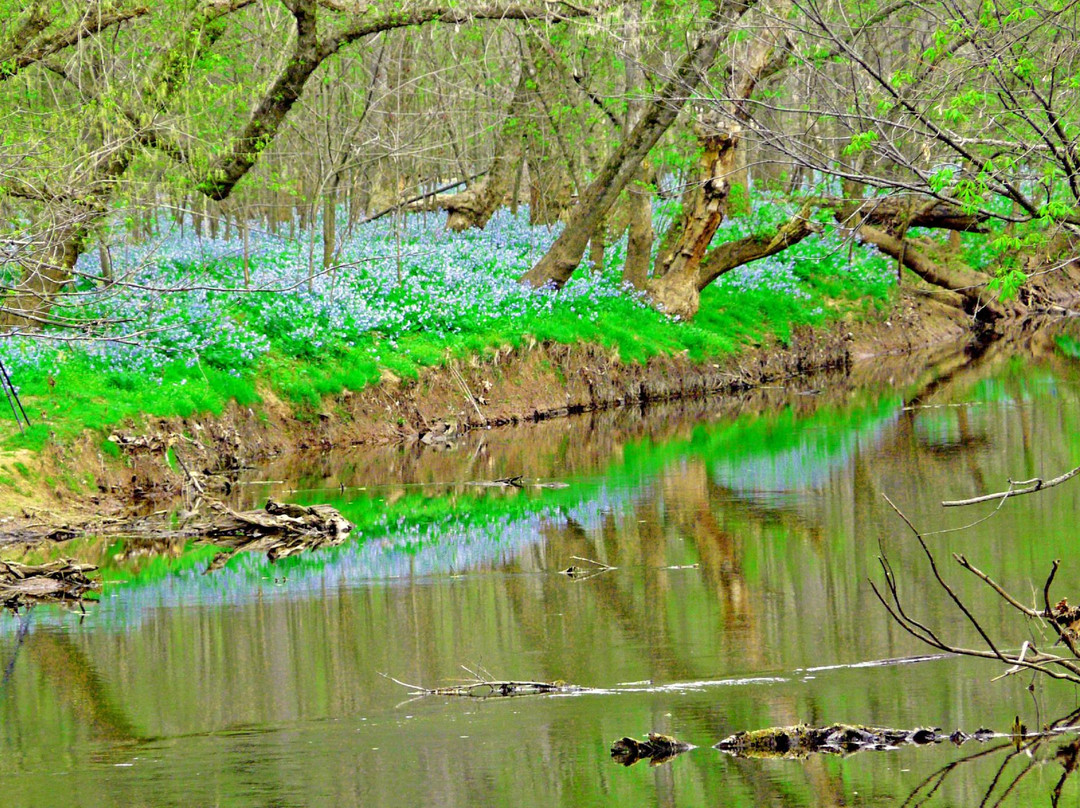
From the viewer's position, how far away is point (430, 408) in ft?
63.8

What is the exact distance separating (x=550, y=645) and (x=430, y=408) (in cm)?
1112

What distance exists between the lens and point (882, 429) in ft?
60.9

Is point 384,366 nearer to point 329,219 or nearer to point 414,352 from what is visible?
point 414,352

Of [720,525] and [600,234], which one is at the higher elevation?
[600,234]

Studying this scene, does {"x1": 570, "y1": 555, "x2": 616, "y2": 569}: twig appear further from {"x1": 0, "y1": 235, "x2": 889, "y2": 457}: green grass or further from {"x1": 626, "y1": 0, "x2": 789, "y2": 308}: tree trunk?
{"x1": 626, "y1": 0, "x2": 789, "y2": 308}: tree trunk

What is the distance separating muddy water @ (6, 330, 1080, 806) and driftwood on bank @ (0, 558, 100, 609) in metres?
0.31

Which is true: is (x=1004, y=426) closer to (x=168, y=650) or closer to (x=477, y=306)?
(x=477, y=306)

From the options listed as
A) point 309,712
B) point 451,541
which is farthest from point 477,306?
point 309,712

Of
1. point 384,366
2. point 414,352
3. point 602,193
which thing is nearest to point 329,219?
point 414,352

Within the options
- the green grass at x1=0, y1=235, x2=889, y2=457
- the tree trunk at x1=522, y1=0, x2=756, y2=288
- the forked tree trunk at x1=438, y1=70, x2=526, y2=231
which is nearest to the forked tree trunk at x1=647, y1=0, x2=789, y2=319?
the green grass at x1=0, y1=235, x2=889, y2=457

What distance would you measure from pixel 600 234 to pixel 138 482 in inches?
482

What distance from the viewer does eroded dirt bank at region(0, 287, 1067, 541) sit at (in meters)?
13.9

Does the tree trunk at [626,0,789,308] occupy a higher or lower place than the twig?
higher

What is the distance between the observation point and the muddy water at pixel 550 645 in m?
6.07
